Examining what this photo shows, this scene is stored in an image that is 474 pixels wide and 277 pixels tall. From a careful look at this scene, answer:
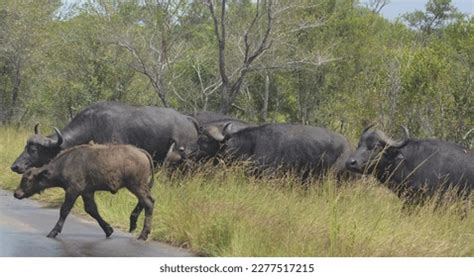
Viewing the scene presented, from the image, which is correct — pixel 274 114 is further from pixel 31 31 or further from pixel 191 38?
pixel 31 31

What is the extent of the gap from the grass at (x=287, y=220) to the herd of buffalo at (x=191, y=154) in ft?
1.57

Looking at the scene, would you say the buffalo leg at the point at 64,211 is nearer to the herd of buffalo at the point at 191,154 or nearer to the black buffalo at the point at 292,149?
the herd of buffalo at the point at 191,154

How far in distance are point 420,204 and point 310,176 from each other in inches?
94.7

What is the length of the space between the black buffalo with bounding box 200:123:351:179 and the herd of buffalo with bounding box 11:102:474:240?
16 millimetres

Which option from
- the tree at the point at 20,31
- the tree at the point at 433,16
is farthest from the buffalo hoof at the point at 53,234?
the tree at the point at 433,16

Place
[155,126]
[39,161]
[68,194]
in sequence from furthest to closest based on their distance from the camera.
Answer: [155,126], [39,161], [68,194]

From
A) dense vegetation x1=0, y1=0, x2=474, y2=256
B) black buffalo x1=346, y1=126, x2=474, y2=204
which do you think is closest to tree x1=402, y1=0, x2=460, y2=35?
dense vegetation x1=0, y1=0, x2=474, y2=256

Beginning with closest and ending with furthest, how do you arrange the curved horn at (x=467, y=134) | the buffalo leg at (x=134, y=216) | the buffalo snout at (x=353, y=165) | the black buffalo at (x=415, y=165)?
the buffalo leg at (x=134, y=216) < the black buffalo at (x=415, y=165) < the buffalo snout at (x=353, y=165) < the curved horn at (x=467, y=134)

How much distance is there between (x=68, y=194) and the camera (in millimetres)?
8828

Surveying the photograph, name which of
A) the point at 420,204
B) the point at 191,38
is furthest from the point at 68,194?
the point at 191,38

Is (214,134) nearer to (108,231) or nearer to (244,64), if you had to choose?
(108,231)

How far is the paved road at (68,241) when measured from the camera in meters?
7.87

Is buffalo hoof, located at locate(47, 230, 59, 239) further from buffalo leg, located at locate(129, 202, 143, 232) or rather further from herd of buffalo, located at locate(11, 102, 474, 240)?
buffalo leg, located at locate(129, 202, 143, 232)

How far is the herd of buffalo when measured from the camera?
888cm
